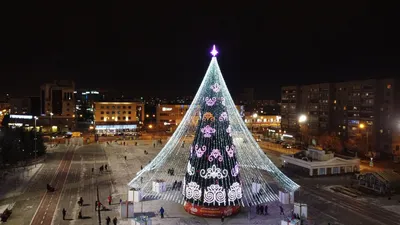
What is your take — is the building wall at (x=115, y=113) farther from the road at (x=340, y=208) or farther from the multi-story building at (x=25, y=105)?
the road at (x=340, y=208)

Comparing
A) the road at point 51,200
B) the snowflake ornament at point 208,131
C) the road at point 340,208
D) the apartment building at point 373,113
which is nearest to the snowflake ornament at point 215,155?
the snowflake ornament at point 208,131

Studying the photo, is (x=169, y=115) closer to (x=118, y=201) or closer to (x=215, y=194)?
(x=118, y=201)

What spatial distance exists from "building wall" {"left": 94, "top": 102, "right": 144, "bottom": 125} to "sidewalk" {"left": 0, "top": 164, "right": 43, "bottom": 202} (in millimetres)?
53339

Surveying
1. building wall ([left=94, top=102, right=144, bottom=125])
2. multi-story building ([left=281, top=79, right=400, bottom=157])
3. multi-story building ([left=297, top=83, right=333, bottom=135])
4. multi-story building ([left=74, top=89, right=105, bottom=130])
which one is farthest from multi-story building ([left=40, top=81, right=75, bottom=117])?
multi-story building ([left=297, top=83, right=333, bottom=135])

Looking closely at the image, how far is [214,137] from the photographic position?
22.0 meters

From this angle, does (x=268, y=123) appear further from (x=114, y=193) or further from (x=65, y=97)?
(x=114, y=193)

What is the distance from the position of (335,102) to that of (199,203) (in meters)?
57.1

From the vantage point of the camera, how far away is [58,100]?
3617 inches

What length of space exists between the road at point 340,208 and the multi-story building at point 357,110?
29762 millimetres

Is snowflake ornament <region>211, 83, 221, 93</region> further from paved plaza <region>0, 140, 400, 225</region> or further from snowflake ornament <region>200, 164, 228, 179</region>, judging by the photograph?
paved plaza <region>0, 140, 400, 225</region>

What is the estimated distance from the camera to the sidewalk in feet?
95.4

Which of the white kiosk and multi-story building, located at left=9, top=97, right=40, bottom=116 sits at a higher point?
multi-story building, located at left=9, top=97, right=40, bottom=116

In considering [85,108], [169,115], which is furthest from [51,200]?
[85,108]

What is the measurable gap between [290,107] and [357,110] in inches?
947
